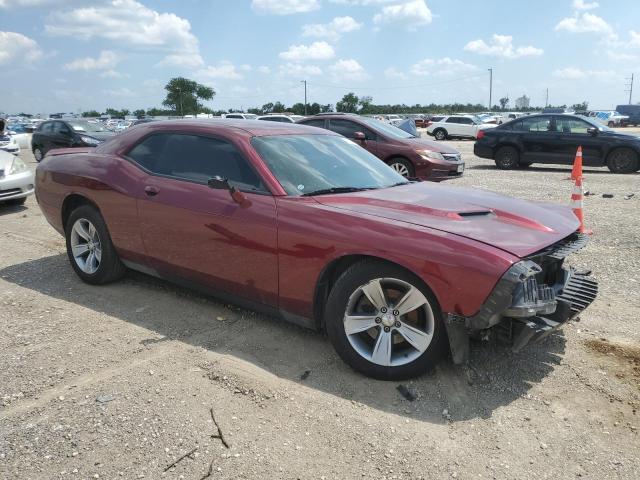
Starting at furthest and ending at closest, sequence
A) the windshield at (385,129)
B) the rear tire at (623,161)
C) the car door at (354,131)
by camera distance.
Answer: the rear tire at (623,161) → the windshield at (385,129) → the car door at (354,131)

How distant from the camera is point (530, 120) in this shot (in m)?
14.4

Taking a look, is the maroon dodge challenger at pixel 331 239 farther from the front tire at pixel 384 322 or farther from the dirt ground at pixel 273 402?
the dirt ground at pixel 273 402

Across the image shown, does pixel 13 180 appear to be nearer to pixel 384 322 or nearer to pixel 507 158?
pixel 384 322

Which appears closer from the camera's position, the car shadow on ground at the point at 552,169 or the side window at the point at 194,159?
the side window at the point at 194,159

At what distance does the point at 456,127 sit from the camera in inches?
1367

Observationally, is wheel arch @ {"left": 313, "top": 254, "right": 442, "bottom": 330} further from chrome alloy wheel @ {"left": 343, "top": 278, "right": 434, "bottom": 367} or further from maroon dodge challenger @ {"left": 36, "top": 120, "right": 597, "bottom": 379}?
chrome alloy wheel @ {"left": 343, "top": 278, "right": 434, "bottom": 367}

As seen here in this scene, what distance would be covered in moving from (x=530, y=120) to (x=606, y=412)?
42.3 feet

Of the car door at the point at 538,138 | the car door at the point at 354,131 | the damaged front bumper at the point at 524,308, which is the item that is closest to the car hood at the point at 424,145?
the car door at the point at 354,131

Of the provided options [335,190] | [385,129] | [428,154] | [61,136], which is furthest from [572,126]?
[61,136]

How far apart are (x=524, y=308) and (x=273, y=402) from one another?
1.47 m

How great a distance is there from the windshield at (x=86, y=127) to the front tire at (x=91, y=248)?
1387 centimetres

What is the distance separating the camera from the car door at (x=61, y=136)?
17.2 m

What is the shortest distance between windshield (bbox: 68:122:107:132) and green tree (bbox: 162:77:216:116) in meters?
78.4

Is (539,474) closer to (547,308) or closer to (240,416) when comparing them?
(547,308)
